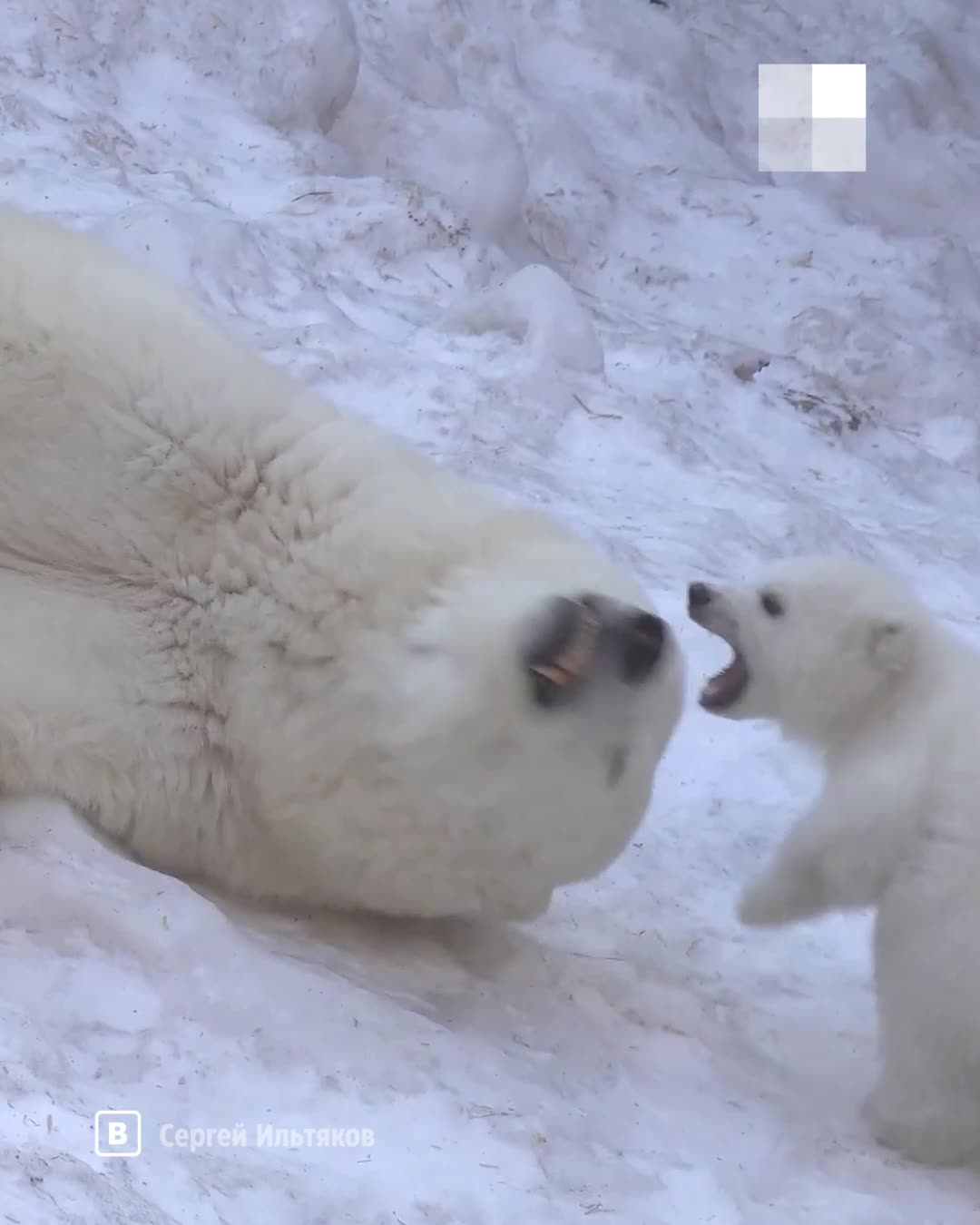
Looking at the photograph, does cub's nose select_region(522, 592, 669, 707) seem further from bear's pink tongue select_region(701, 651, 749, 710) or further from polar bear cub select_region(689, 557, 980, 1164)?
bear's pink tongue select_region(701, 651, 749, 710)

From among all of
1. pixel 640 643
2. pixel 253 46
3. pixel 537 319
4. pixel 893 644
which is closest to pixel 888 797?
pixel 893 644

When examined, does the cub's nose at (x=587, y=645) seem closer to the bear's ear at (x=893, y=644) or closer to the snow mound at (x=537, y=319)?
the bear's ear at (x=893, y=644)

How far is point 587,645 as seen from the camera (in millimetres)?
3023

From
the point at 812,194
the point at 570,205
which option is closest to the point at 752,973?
the point at 570,205

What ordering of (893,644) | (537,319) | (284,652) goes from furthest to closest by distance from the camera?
(537,319), (893,644), (284,652)

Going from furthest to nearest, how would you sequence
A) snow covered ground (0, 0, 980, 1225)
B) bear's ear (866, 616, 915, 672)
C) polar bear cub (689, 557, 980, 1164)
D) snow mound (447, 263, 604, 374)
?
snow mound (447, 263, 604, 374) < bear's ear (866, 616, 915, 672) < polar bear cub (689, 557, 980, 1164) < snow covered ground (0, 0, 980, 1225)

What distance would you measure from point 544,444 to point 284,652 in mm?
3443

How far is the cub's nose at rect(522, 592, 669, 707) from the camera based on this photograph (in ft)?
9.77

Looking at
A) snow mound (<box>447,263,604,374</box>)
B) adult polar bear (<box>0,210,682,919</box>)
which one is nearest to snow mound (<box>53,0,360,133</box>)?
snow mound (<box>447,263,604,374</box>)

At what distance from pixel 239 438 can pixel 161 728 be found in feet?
1.81

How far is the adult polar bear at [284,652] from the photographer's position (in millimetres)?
3037

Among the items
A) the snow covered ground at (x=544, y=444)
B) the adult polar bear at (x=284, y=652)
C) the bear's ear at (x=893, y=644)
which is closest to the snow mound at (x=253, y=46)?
the snow covered ground at (x=544, y=444)

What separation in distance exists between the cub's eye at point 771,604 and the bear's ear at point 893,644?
0.28 meters

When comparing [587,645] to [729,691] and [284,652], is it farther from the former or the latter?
[729,691]
